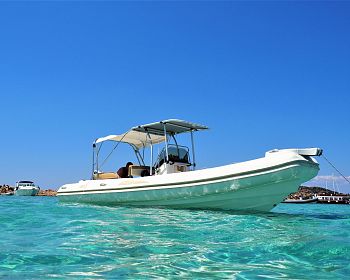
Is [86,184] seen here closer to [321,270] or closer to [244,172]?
[244,172]

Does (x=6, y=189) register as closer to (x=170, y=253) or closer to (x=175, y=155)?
(x=175, y=155)

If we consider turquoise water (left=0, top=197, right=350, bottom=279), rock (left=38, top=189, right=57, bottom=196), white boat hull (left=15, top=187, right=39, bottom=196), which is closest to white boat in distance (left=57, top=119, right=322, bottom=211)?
turquoise water (left=0, top=197, right=350, bottom=279)

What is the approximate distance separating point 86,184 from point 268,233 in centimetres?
1002

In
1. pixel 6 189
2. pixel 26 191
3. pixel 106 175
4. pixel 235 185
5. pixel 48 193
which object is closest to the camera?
pixel 235 185

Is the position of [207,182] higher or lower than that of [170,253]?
higher

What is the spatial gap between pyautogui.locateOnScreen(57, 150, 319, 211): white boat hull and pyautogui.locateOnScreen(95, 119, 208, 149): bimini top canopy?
221 cm

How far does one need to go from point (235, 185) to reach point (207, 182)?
797mm

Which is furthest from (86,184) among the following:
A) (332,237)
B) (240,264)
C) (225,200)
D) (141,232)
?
(240,264)

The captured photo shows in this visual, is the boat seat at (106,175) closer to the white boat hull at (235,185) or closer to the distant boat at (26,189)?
the white boat hull at (235,185)

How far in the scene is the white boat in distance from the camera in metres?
9.72

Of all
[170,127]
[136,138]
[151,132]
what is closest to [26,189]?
[136,138]

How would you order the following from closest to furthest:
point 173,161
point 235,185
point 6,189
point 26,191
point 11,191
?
point 235,185
point 173,161
point 26,191
point 11,191
point 6,189

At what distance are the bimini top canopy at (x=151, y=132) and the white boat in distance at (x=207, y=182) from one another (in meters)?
0.03

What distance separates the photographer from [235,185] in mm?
9984
